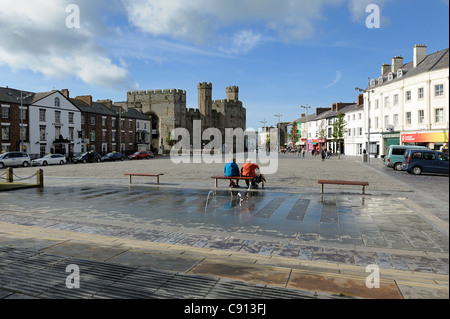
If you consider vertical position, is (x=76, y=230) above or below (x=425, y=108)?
below

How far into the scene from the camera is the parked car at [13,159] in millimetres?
34031

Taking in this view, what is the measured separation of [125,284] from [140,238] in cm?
262

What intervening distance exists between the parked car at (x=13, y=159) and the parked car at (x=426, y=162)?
37.2m

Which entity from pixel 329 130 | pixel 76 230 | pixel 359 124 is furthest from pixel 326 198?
pixel 329 130

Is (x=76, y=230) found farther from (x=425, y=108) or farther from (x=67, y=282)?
(x=425, y=108)

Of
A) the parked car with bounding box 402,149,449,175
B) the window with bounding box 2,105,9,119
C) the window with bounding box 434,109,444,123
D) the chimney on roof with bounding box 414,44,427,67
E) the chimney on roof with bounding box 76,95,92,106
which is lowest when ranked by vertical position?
the parked car with bounding box 402,149,449,175

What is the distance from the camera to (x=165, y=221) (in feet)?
27.8

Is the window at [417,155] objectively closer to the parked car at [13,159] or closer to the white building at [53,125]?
the parked car at [13,159]

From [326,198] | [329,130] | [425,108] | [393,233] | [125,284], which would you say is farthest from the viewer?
[329,130]

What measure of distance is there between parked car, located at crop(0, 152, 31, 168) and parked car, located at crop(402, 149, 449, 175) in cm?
3725

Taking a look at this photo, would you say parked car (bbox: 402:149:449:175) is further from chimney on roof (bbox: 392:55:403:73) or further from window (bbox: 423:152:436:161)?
chimney on roof (bbox: 392:55:403:73)

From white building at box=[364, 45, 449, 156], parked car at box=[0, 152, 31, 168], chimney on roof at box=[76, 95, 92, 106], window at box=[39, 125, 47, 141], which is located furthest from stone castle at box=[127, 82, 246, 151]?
white building at box=[364, 45, 449, 156]

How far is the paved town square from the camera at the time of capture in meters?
4.42

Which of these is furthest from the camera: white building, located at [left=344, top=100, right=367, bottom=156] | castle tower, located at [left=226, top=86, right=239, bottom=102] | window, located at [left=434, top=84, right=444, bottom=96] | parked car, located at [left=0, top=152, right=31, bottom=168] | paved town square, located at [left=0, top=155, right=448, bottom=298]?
castle tower, located at [left=226, top=86, right=239, bottom=102]
